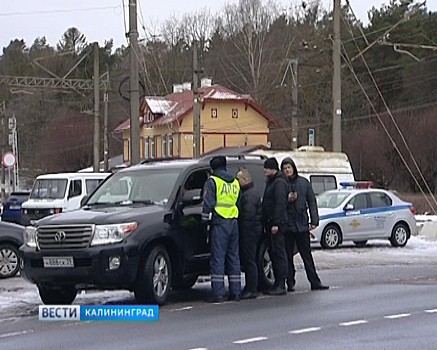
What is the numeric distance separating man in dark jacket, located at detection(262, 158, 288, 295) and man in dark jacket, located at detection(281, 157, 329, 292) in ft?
0.90

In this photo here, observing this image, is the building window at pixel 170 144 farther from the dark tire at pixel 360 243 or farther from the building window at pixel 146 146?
the dark tire at pixel 360 243

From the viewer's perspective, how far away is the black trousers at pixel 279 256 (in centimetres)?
1341

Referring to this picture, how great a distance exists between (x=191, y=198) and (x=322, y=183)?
17023 millimetres

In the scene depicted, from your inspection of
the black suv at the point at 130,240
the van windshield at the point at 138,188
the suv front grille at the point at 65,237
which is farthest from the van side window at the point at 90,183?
the suv front grille at the point at 65,237

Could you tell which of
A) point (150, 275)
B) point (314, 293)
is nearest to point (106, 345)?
point (150, 275)

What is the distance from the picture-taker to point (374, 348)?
353 inches

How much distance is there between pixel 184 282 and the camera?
43.5 feet

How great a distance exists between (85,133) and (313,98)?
29.9 m

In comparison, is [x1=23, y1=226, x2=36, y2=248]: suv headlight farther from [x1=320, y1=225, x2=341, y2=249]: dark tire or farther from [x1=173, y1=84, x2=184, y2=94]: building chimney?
[x1=173, y1=84, x2=184, y2=94]: building chimney

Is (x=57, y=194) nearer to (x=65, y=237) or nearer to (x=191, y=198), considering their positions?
(x=191, y=198)

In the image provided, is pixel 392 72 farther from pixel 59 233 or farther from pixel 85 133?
pixel 59 233

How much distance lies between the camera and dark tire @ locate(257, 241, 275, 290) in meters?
13.8

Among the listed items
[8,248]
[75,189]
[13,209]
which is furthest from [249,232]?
[13,209]
